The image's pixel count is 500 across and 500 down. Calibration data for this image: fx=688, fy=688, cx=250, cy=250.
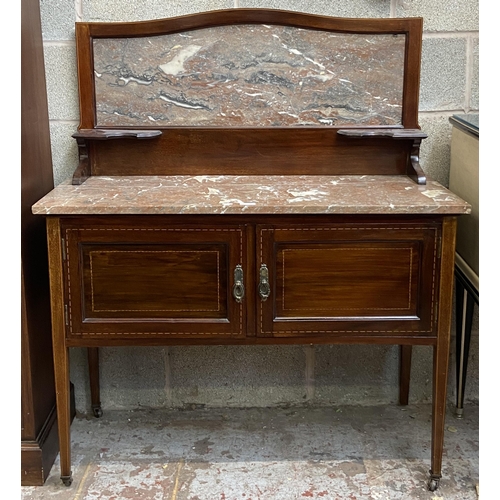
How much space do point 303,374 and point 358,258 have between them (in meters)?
0.78

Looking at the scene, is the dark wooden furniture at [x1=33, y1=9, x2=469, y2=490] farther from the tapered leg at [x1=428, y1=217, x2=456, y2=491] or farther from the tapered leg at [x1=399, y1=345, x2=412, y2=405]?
the tapered leg at [x1=399, y1=345, x2=412, y2=405]

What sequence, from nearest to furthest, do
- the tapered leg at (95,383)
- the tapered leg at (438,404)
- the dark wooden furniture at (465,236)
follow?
1. the tapered leg at (438,404)
2. the dark wooden furniture at (465,236)
3. the tapered leg at (95,383)

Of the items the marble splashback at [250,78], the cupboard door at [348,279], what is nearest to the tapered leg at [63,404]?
the cupboard door at [348,279]

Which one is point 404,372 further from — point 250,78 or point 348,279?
point 250,78

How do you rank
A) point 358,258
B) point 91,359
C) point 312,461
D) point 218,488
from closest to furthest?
point 358,258
point 218,488
point 312,461
point 91,359

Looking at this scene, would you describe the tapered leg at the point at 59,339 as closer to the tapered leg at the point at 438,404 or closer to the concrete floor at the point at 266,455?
the concrete floor at the point at 266,455

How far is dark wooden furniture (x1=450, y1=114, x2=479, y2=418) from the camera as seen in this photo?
2.12 meters

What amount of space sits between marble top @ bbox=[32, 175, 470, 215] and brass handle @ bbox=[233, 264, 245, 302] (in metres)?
0.17

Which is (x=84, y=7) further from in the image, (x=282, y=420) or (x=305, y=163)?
(x=282, y=420)

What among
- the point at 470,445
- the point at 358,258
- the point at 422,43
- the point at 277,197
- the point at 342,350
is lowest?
the point at 470,445

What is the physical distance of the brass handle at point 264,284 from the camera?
1.88 m

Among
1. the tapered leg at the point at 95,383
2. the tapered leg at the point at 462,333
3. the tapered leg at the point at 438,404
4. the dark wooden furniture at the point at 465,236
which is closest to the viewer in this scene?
the tapered leg at the point at 438,404

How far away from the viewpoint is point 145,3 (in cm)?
223

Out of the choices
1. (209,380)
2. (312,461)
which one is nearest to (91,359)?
(209,380)
